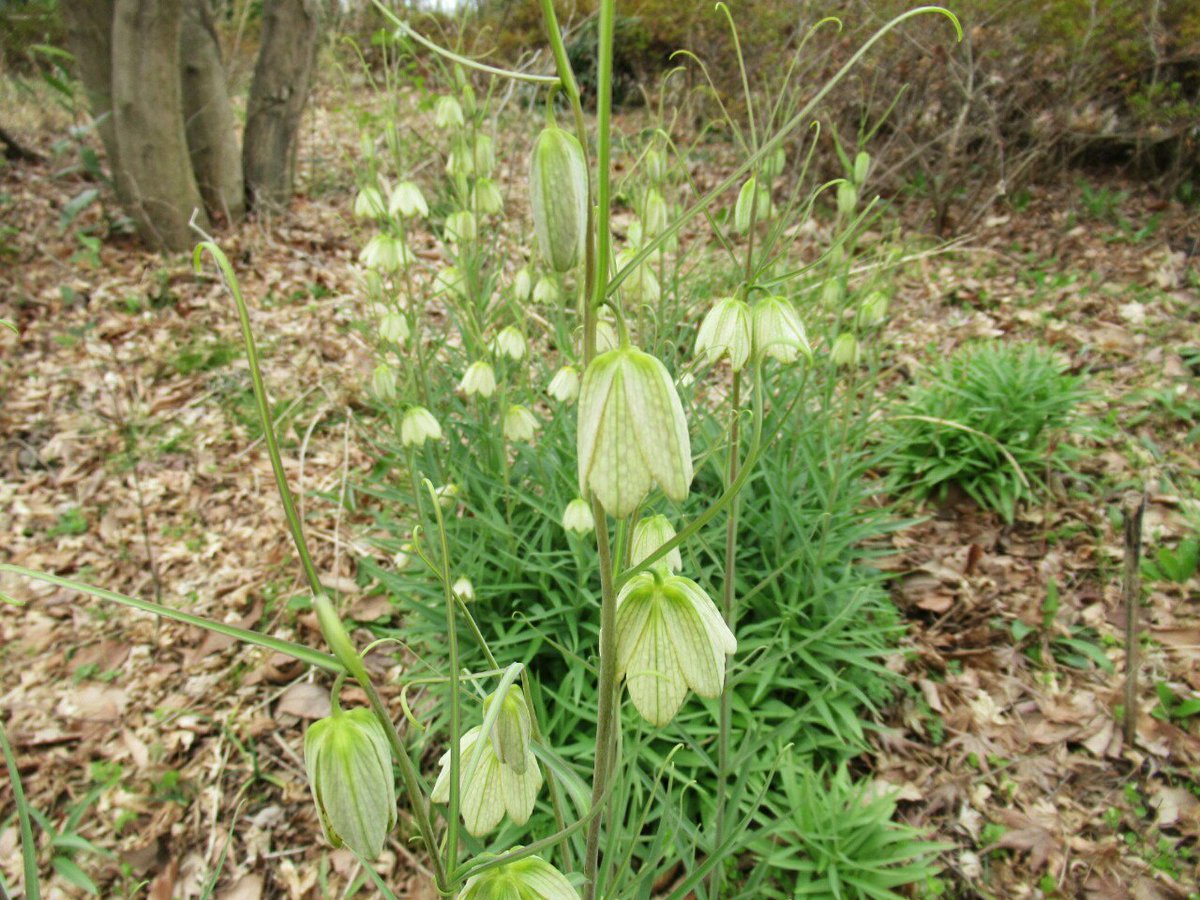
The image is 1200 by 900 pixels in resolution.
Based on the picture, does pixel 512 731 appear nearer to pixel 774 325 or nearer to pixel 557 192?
pixel 557 192

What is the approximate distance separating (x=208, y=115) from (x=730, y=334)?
15.9 feet

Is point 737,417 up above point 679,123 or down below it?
below

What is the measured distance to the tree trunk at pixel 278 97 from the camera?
4793 millimetres

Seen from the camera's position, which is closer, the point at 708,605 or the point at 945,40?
the point at 708,605

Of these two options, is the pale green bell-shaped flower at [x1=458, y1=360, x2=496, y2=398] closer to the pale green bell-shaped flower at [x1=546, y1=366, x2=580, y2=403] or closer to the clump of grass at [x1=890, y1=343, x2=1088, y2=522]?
the pale green bell-shaped flower at [x1=546, y1=366, x2=580, y2=403]

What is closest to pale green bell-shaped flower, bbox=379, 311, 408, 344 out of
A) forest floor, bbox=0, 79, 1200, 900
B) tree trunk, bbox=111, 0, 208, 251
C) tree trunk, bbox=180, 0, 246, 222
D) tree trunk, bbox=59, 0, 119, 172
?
forest floor, bbox=0, 79, 1200, 900

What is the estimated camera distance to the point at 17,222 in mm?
4629

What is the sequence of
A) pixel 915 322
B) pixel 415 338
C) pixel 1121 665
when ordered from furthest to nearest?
pixel 915 322 < pixel 1121 665 < pixel 415 338

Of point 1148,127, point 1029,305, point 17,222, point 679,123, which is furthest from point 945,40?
point 17,222

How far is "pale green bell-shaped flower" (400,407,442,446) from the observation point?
1979 millimetres

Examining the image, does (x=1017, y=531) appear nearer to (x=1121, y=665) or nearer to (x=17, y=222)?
(x=1121, y=665)

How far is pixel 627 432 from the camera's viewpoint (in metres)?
0.66

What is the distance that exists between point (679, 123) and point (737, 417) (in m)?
6.43

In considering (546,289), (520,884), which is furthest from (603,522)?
(546,289)
